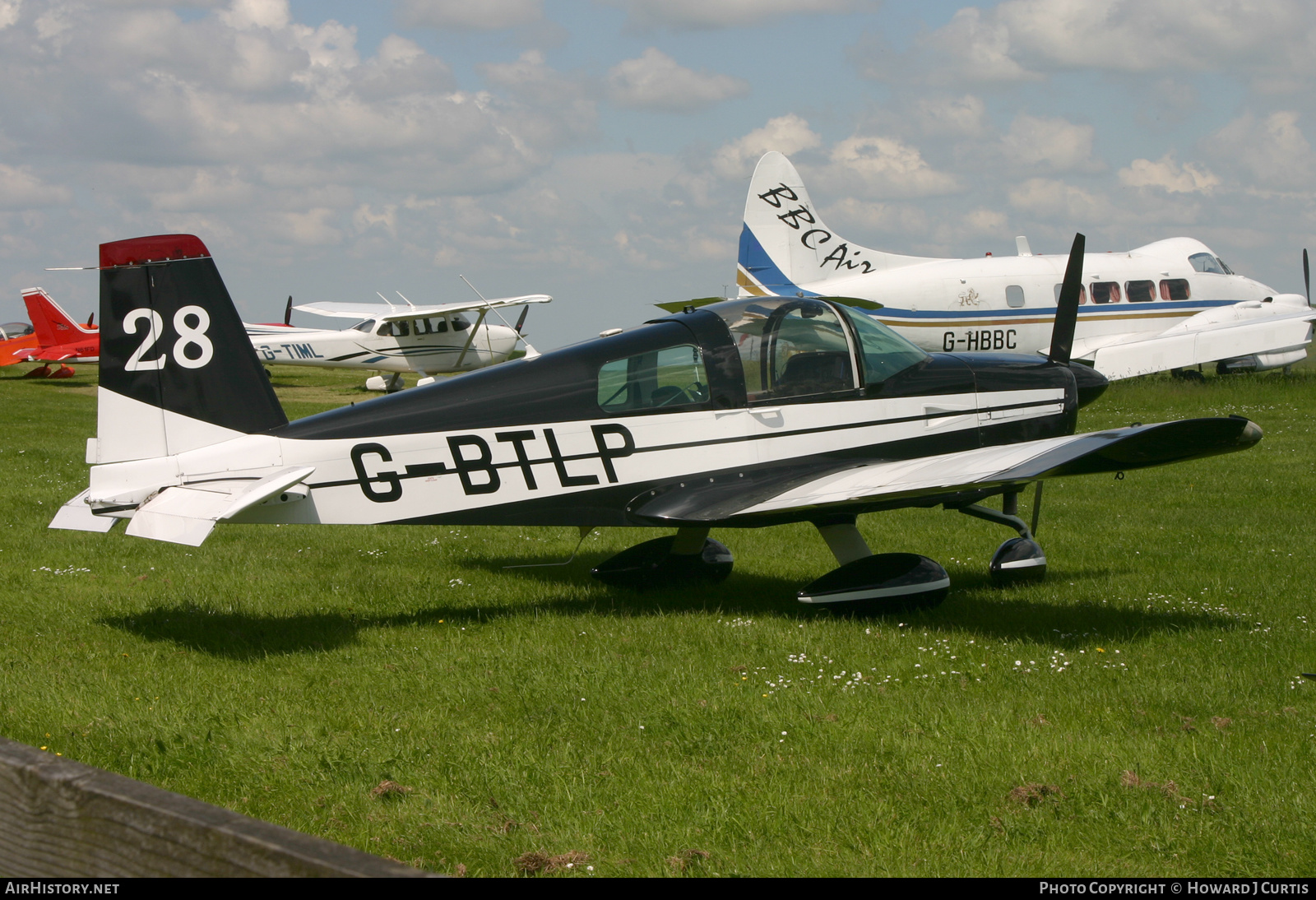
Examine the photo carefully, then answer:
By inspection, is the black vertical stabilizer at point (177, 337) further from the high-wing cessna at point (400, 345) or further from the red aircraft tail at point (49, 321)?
the red aircraft tail at point (49, 321)

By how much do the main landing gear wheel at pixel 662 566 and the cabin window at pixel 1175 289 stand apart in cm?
2086

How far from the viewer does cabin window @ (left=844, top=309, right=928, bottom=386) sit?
7.51 meters

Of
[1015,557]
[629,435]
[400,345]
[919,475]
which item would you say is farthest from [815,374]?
[400,345]

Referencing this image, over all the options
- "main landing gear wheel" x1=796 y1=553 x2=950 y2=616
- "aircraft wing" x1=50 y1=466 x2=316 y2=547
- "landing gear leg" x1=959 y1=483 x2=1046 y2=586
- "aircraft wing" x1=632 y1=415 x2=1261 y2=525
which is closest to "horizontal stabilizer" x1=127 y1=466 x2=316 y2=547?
"aircraft wing" x1=50 y1=466 x2=316 y2=547

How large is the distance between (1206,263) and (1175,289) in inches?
53.6

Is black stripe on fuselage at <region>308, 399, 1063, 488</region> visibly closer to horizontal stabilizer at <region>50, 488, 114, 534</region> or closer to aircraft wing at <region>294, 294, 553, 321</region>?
horizontal stabilizer at <region>50, 488, 114, 534</region>

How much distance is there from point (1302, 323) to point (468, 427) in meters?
23.2

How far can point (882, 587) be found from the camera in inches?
274

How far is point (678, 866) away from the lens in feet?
11.5

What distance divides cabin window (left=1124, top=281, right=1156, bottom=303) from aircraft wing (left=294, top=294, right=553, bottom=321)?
1861 cm

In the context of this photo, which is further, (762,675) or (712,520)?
(712,520)

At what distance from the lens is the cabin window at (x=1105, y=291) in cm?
2486

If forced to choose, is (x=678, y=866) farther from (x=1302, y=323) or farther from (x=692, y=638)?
(x=1302, y=323)
